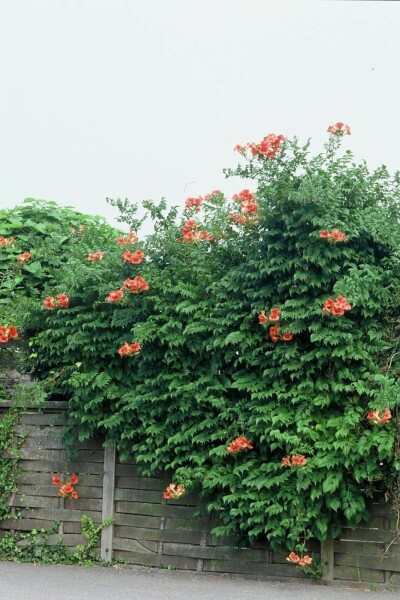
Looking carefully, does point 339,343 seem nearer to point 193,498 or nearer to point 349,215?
point 349,215

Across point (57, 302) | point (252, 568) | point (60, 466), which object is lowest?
point (252, 568)

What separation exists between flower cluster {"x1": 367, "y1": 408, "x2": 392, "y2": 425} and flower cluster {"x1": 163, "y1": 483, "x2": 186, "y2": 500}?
73.5 inches

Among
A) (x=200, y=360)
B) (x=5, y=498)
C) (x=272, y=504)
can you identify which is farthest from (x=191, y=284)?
(x=5, y=498)

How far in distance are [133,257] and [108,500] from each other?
243 centimetres

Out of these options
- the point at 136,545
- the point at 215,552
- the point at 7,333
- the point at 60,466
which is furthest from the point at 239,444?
the point at 7,333

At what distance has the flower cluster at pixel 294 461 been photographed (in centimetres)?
723

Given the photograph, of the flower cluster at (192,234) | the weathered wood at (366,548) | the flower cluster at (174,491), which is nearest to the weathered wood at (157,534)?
the flower cluster at (174,491)

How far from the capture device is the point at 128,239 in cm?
868

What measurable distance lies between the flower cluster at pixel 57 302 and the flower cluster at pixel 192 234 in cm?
131

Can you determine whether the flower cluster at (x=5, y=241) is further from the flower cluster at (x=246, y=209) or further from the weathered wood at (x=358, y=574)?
the weathered wood at (x=358, y=574)

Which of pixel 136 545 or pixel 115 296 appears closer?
pixel 115 296

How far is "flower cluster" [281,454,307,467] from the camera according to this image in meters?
7.23

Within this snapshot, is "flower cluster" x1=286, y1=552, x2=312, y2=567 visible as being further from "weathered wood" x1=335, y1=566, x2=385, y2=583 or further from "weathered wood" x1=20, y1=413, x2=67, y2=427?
"weathered wood" x1=20, y1=413, x2=67, y2=427

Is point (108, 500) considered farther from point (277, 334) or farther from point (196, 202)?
point (196, 202)
